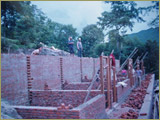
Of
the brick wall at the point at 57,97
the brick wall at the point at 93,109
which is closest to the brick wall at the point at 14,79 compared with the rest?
the brick wall at the point at 57,97

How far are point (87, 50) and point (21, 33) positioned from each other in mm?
15753

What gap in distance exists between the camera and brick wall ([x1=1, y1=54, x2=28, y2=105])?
6355 millimetres

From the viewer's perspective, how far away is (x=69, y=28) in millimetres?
34938

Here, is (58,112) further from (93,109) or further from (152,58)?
(152,58)

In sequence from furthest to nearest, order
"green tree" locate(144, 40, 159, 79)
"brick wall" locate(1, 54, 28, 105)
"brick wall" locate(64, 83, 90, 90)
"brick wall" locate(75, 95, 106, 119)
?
"green tree" locate(144, 40, 159, 79) < "brick wall" locate(64, 83, 90, 90) < "brick wall" locate(1, 54, 28, 105) < "brick wall" locate(75, 95, 106, 119)

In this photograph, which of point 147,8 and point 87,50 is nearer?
point 147,8

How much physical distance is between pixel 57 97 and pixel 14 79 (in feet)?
6.29

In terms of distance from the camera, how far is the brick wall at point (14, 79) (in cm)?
636

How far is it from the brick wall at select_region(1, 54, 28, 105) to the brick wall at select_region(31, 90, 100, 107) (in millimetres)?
451

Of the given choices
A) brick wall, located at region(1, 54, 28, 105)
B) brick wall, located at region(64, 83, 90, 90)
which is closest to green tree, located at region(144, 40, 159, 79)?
brick wall, located at region(64, 83, 90, 90)

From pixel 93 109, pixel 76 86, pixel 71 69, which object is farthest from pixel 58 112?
pixel 71 69

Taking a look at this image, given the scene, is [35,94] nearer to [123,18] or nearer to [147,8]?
[147,8]

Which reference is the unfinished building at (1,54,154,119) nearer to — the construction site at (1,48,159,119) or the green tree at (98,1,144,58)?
the construction site at (1,48,159,119)

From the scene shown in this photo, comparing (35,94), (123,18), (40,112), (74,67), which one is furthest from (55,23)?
(40,112)
